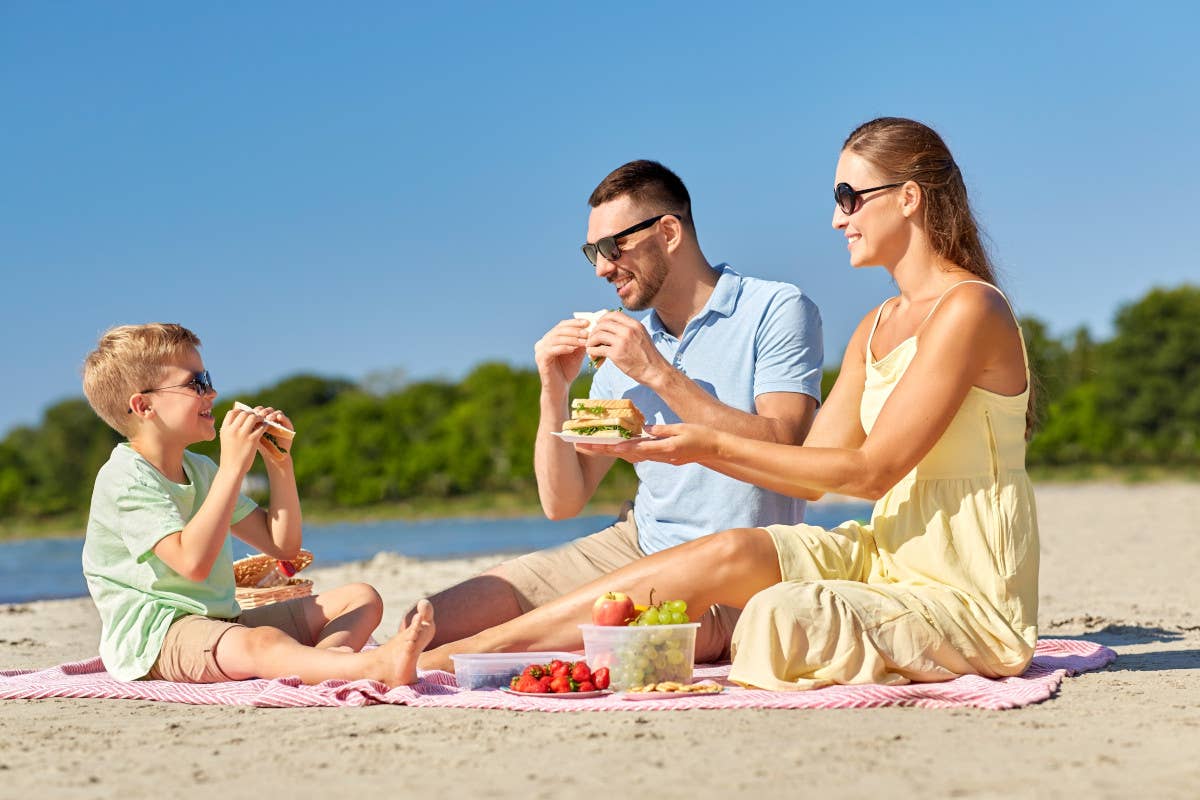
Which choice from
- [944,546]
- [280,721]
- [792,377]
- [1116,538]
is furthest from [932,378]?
[1116,538]

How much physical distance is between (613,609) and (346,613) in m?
1.55

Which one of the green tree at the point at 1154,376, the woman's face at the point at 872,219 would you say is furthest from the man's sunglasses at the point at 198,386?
the green tree at the point at 1154,376

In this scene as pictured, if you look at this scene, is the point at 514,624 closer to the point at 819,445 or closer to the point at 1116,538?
the point at 819,445

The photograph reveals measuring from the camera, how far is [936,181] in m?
5.12

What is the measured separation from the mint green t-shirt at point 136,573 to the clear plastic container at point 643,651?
5.95 ft

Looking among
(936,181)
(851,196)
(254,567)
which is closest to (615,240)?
(851,196)

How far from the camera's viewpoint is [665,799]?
332cm

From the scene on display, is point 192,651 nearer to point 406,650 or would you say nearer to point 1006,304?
point 406,650

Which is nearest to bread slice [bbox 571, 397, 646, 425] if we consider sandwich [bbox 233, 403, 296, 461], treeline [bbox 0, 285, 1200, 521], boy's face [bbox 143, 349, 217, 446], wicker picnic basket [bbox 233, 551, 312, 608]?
sandwich [bbox 233, 403, 296, 461]

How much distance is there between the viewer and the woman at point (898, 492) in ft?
15.6

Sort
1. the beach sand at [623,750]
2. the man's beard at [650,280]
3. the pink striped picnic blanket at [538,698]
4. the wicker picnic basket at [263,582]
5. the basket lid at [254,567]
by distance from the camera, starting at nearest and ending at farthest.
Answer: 1. the beach sand at [623,750]
2. the pink striped picnic blanket at [538,698]
3. the man's beard at [650,280]
4. the wicker picnic basket at [263,582]
5. the basket lid at [254,567]

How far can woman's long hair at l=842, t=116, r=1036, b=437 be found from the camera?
5125 millimetres

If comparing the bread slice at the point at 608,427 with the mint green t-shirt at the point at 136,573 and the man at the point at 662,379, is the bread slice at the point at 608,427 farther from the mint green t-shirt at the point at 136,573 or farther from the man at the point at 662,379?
the mint green t-shirt at the point at 136,573

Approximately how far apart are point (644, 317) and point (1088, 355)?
6001 cm
